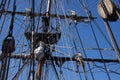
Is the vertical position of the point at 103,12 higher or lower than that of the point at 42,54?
lower

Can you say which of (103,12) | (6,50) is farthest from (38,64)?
(103,12)

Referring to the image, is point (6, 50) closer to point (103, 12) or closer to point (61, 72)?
point (103, 12)

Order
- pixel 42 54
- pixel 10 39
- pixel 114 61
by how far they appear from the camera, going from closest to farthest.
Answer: pixel 10 39 → pixel 42 54 → pixel 114 61

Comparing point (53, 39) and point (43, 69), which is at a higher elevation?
point (53, 39)

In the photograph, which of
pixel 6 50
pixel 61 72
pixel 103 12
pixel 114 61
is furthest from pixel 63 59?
pixel 103 12

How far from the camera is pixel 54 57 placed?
1384cm

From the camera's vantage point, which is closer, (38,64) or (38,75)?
(38,75)

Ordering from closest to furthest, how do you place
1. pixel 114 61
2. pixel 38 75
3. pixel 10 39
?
pixel 10 39 < pixel 38 75 < pixel 114 61

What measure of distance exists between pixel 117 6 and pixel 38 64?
10642mm

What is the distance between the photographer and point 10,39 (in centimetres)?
396

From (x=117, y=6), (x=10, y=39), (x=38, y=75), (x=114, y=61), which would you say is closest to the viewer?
(x=117, y=6)

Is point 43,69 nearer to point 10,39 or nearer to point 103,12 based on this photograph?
point 10,39

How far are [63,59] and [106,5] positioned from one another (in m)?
11.0

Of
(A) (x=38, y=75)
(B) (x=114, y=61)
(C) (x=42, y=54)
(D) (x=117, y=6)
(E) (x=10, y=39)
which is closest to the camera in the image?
(D) (x=117, y=6)
